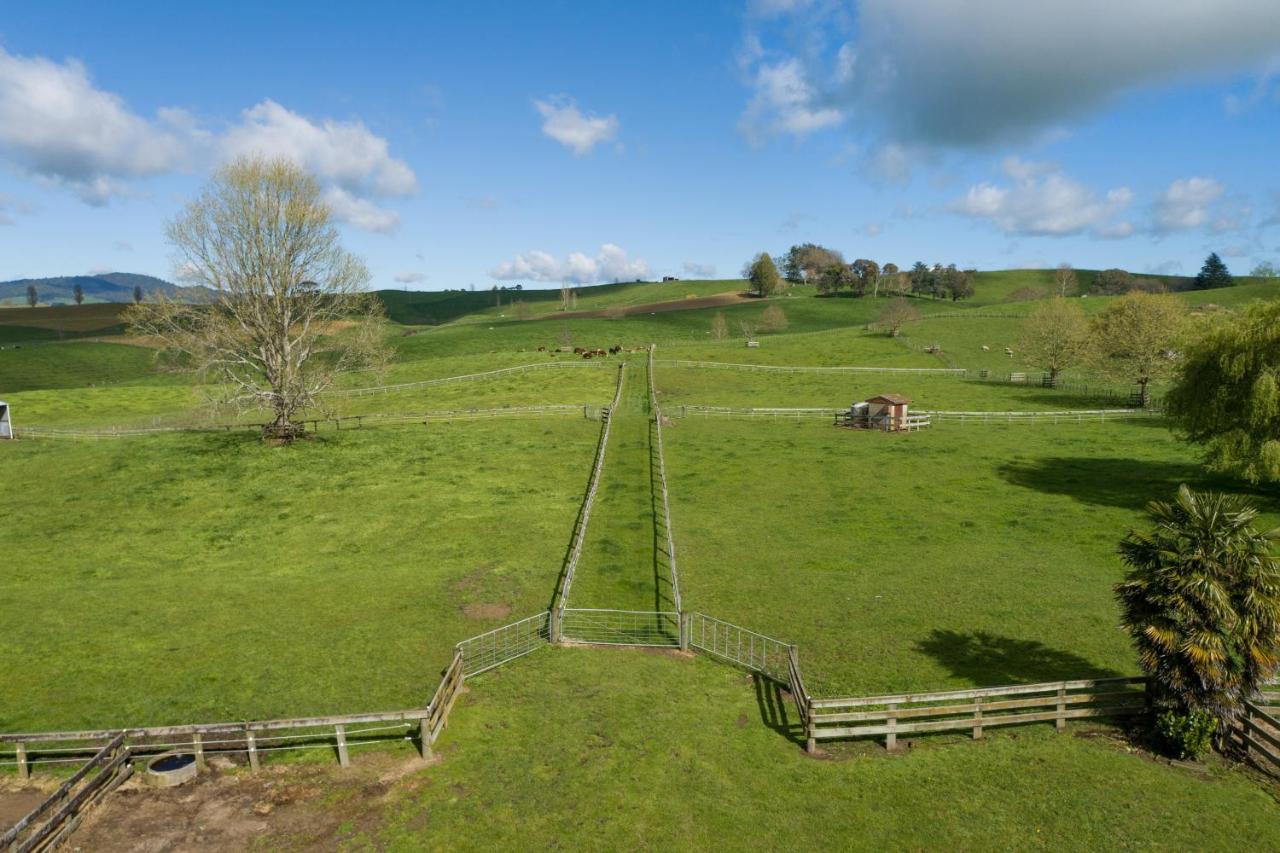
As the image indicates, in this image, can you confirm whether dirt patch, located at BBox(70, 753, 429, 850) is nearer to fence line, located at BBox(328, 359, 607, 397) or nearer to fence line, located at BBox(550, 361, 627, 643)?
fence line, located at BBox(550, 361, 627, 643)

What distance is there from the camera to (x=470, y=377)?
82.4 meters

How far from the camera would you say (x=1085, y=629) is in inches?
918

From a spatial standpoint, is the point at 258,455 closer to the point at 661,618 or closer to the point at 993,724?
the point at 661,618

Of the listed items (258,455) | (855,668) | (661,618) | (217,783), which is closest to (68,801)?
(217,783)

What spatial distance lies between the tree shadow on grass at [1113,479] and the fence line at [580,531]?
1029 inches

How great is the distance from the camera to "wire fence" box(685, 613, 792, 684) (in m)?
21.4

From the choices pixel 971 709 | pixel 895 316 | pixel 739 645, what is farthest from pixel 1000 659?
pixel 895 316

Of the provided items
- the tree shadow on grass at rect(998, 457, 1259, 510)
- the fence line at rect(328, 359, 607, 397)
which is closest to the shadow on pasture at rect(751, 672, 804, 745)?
the tree shadow on grass at rect(998, 457, 1259, 510)

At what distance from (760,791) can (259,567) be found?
983 inches

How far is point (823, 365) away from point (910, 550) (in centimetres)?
6296

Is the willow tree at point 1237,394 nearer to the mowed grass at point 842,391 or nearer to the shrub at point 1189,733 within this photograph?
the shrub at point 1189,733

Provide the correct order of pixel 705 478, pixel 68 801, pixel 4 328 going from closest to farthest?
1. pixel 68 801
2. pixel 705 478
3. pixel 4 328

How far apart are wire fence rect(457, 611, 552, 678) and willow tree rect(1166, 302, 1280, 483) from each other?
36201 mm

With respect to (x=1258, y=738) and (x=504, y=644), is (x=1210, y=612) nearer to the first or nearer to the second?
(x=1258, y=738)
